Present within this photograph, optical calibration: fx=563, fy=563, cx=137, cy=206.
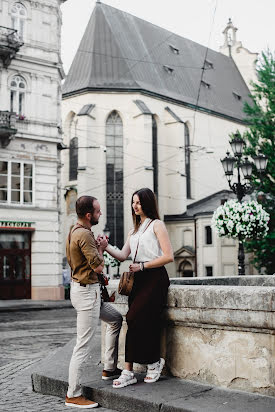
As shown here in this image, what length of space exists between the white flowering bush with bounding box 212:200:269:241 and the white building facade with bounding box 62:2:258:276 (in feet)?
79.2

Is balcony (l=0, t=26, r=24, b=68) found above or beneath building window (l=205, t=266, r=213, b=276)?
above

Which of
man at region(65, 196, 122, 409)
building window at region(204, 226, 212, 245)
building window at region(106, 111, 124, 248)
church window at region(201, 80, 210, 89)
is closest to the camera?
man at region(65, 196, 122, 409)

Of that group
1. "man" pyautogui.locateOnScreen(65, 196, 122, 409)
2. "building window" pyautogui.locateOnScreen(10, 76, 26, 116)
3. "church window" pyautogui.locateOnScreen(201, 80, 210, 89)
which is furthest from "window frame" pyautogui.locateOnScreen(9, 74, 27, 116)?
"church window" pyautogui.locateOnScreen(201, 80, 210, 89)

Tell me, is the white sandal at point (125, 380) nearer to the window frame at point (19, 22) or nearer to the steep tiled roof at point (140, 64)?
the window frame at point (19, 22)

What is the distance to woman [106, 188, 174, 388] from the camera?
199 inches

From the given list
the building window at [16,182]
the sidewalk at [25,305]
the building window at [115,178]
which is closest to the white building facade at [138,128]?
the building window at [115,178]

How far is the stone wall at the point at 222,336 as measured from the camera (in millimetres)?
4477

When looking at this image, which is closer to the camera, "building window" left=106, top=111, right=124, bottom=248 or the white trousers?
the white trousers

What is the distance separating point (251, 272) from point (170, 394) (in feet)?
115

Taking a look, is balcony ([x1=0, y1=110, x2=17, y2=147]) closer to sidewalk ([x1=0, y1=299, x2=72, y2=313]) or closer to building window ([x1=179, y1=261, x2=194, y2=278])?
sidewalk ([x1=0, y1=299, x2=72, y2=313])

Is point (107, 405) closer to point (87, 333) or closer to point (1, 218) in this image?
point (87, 333)

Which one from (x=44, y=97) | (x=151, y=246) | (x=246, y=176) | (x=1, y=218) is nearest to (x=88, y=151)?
(x=44, y=97)

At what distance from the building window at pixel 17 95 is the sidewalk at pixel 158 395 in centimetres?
2134

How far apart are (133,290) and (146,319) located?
32 centimetres
